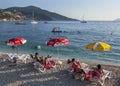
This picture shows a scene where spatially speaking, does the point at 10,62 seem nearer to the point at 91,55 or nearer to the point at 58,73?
the point at 58,73

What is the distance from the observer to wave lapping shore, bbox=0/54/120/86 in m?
15.4

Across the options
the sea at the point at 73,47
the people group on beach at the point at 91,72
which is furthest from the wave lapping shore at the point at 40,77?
the sea at the point at 73,47

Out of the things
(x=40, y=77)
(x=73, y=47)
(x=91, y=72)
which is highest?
(x=91, y=72)

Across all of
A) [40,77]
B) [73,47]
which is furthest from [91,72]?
[73,47]

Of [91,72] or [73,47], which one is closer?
[91,72]

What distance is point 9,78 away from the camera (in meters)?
16.4

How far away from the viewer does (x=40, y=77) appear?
1633 centimetres

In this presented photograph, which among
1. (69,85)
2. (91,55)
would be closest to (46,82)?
(69,85)

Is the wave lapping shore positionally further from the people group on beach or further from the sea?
the sea

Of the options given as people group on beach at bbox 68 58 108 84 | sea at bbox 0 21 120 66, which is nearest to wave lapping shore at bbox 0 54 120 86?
people group on beach at bbox 68 58 108 84

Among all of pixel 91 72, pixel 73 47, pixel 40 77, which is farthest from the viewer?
pixel 73 47

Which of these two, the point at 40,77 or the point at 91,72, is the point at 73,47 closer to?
the point at 40,77

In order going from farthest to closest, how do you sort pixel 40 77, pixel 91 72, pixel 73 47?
pixel 73 47, pixel 40 77, pixel 91 72

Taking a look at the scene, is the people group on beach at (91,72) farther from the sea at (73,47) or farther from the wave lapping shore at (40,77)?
the sea at (73,47)
